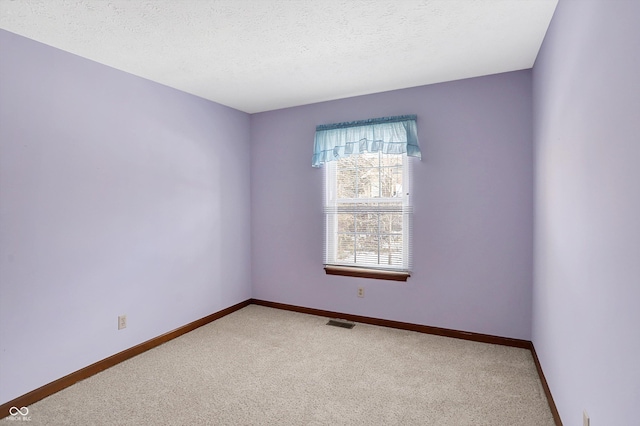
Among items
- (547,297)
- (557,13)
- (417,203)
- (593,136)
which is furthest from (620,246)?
(417,203)

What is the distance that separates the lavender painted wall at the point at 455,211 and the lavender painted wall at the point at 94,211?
3.49 ft

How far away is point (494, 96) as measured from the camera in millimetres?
2926

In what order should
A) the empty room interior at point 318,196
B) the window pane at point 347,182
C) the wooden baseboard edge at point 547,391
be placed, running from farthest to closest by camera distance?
the window pane at point 347,182 → the wooden baseboard edge at point 547,391 → the empty room interior at point 318,196

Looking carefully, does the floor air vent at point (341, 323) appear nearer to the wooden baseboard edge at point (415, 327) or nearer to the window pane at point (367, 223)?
the wooden baseboard edge at point (415, 327)

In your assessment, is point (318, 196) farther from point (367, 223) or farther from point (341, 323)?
point (341, 323)

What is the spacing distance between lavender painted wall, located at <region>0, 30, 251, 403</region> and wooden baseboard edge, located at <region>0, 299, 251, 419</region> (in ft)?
0.14

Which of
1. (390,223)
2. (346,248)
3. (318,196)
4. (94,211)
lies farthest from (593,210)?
(94,211)

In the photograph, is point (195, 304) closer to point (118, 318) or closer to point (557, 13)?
point (118, 318)

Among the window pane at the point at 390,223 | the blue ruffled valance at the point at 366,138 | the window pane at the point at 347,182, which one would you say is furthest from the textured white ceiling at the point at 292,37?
the window pane at the point at 390,223

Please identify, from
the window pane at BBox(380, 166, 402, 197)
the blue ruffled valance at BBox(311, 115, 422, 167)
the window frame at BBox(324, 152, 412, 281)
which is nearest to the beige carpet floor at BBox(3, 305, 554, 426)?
the window frame at BBox(324, 152, 412, 281)

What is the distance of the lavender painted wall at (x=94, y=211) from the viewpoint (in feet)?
7.02

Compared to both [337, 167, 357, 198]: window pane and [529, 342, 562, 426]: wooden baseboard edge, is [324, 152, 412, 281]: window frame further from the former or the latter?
[529, 342, 562, 426]: wooden baseboard edge

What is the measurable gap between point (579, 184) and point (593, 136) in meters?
0.27

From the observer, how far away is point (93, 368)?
2523mm
